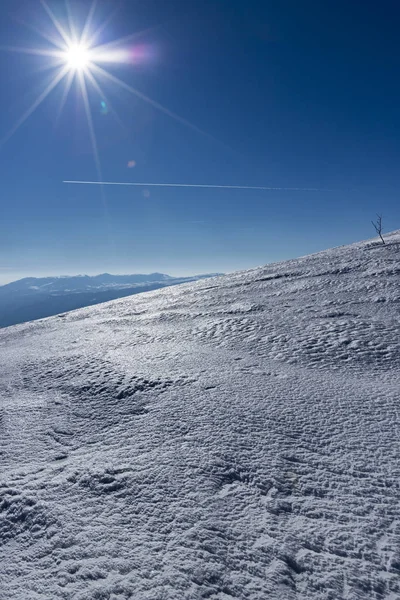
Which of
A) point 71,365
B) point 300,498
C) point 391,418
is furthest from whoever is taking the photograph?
point 71,365

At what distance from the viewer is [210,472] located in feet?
12.3

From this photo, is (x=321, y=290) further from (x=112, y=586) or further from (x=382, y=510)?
(x=112, y=586)

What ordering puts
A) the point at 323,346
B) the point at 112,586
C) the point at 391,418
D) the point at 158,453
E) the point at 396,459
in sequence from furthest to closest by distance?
the point at 323,346 → the point at 391,418 → the point at 158,453 → the point at 396,459 → the point at 112,586

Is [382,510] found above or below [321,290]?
below

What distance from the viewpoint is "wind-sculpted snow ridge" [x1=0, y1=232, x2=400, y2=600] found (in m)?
2.59

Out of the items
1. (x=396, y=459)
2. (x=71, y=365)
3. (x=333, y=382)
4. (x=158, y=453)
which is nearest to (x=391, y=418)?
(x=396, y=459)

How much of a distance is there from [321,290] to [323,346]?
712cm

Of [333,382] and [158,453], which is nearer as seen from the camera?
[158,453]

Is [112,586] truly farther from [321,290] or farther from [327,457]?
[321,290]

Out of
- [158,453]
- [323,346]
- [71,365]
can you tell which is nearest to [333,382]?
[323,346]

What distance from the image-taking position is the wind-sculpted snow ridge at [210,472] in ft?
8.50

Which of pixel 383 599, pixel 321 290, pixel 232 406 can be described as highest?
pixel 321 290

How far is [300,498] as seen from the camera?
3.29 m

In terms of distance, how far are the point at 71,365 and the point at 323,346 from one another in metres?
7.13
